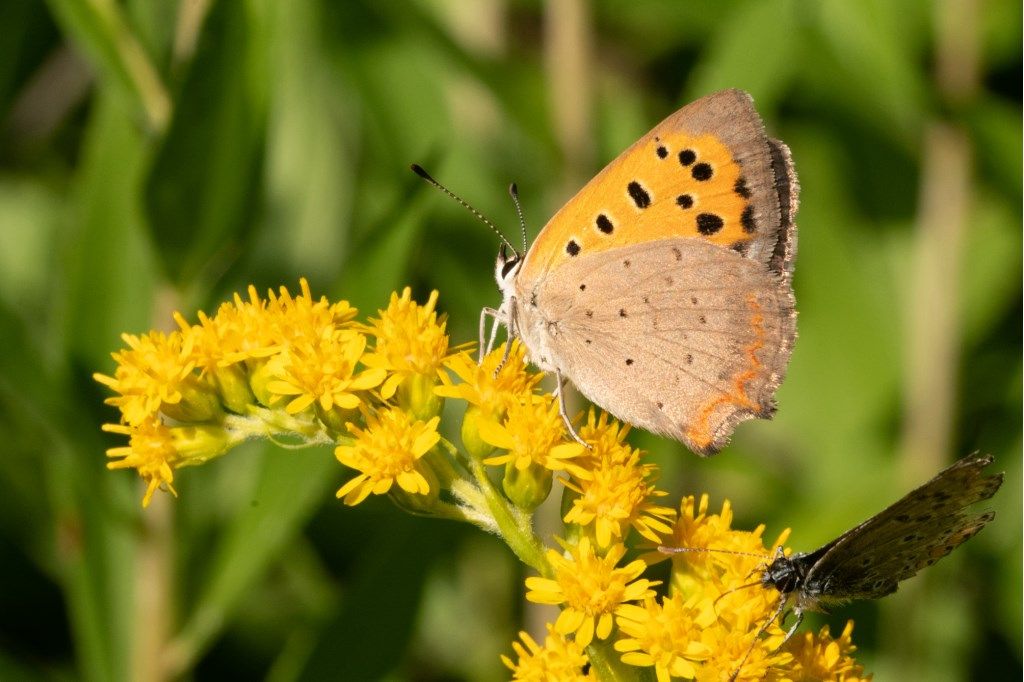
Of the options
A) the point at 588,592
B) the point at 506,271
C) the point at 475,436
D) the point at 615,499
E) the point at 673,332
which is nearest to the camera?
the point at 588,592

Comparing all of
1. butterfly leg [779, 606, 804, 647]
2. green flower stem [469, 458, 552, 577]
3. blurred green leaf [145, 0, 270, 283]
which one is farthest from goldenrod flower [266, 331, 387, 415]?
butterfly leg [779, 606, 804, 647]

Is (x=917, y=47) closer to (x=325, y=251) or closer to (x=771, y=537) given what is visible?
(x=771, y=537)

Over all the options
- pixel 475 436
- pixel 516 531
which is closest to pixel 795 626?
pixel 516 531

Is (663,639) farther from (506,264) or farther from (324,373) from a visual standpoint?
(506,264)

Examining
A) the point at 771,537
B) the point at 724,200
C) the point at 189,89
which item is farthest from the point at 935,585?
the point at 189,89

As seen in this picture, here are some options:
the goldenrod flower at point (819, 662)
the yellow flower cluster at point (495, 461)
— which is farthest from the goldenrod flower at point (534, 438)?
the goldenrod flower at point (819, 662)

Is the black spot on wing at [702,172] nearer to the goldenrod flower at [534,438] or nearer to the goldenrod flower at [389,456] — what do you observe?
the goldenrod flower at [534,438]

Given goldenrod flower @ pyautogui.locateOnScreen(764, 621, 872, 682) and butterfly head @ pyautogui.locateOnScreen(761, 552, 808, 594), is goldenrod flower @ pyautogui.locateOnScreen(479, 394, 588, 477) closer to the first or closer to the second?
butterfly head @ pyautogui.locateOnScreen(761, 552, 808, 594)
